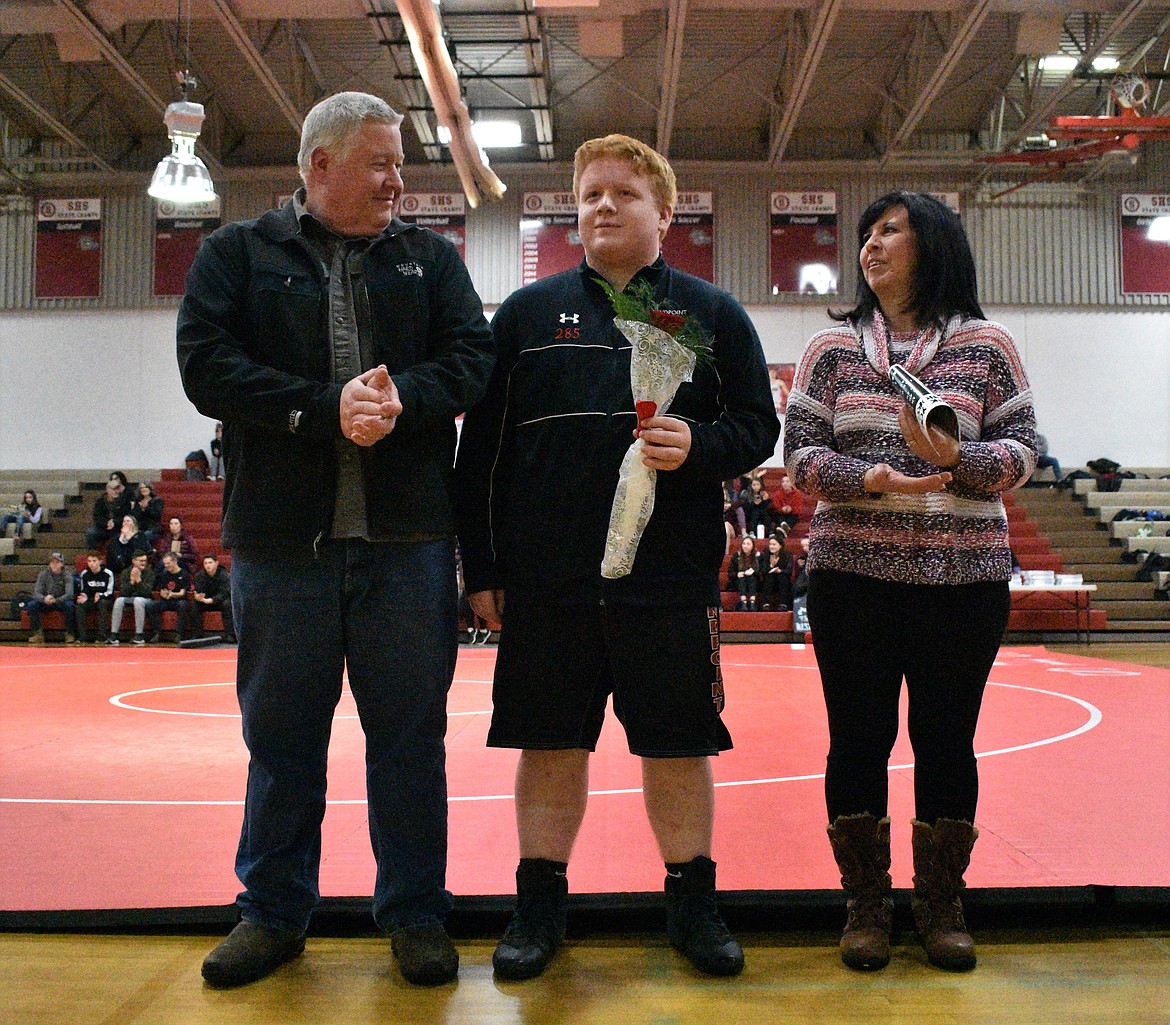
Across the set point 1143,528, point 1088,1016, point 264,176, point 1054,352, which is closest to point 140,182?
point 264,176

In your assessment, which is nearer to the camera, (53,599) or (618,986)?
(618,986)

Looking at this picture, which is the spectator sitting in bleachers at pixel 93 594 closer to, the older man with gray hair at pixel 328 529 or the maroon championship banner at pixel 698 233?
the maroon championship banner at pixel 698 233

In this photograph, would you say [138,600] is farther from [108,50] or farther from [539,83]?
[539,83]

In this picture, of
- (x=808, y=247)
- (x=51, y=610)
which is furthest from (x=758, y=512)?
(x=51, y=610)

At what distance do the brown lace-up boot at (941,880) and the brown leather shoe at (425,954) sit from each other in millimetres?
1042

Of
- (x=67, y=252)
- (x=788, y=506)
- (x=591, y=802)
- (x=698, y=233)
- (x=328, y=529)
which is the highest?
(x=698, y=233)

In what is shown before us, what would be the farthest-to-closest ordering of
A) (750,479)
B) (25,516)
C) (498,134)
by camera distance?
(498,134) → (25,516) → (750,479)

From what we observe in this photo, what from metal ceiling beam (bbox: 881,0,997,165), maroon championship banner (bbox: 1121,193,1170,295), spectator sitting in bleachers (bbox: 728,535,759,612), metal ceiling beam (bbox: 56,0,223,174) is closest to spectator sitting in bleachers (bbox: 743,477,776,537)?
spectator sitting in bleachers (bbox: 728,535,759,612)

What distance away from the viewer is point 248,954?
6.79 ft

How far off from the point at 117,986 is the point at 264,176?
16.8 metres

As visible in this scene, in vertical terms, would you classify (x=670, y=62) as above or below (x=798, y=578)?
above

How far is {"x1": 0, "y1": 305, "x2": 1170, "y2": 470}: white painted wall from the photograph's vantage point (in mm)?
16594

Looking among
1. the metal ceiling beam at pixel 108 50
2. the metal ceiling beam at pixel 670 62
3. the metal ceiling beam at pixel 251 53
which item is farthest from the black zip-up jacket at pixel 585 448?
the metal ceiling beam at pixel 108 50

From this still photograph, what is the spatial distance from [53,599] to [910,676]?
12.2 metres
